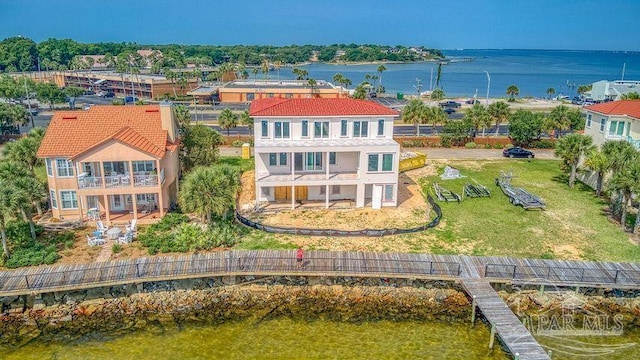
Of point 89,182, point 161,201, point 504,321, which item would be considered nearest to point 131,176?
point 161,201

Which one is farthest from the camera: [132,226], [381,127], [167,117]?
[381,127]

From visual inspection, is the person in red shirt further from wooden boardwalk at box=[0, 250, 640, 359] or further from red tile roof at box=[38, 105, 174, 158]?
red tile roof at box=[38, 105, 174, 158]

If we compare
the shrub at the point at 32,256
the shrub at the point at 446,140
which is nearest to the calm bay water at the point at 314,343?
the shrub at the point at 32,256

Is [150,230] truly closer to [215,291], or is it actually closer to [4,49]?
[215,291]

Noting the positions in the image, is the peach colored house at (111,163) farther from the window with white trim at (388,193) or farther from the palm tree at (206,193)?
the window with white trim at (388,193)

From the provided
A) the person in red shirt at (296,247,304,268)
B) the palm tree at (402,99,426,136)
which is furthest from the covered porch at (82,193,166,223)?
the palm tree at (402,99,426,136)

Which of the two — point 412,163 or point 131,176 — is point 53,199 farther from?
point 412,163
